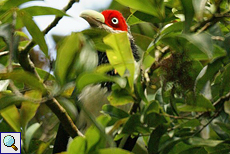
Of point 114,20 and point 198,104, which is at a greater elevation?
point 198,104

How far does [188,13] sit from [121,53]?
27 centimetres

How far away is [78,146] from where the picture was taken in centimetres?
135

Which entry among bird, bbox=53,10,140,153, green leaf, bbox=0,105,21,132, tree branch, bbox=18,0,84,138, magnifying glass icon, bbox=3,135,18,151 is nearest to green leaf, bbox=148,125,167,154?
tree branch, bbox=18,0,84,138

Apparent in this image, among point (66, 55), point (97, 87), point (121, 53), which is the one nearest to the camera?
point (66, 55)

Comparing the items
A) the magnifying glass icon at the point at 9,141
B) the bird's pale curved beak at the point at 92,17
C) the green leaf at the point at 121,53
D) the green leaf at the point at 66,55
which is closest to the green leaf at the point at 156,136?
the green leaf at the point at 121,53

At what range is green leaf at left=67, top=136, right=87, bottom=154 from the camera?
52.5 inches

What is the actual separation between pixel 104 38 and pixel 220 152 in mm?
703

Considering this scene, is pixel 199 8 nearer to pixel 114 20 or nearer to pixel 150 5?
pixel 150 5

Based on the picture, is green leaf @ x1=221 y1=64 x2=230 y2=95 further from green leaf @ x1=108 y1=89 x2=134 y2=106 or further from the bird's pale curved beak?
the bird's pale curved beak

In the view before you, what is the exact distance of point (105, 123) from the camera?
1452mm

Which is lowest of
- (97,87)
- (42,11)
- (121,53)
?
(97,87)

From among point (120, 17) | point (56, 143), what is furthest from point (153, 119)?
point (120, 17)

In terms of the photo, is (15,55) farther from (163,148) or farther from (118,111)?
(163,148)

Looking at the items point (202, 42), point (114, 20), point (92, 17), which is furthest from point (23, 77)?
point (114, 20)
